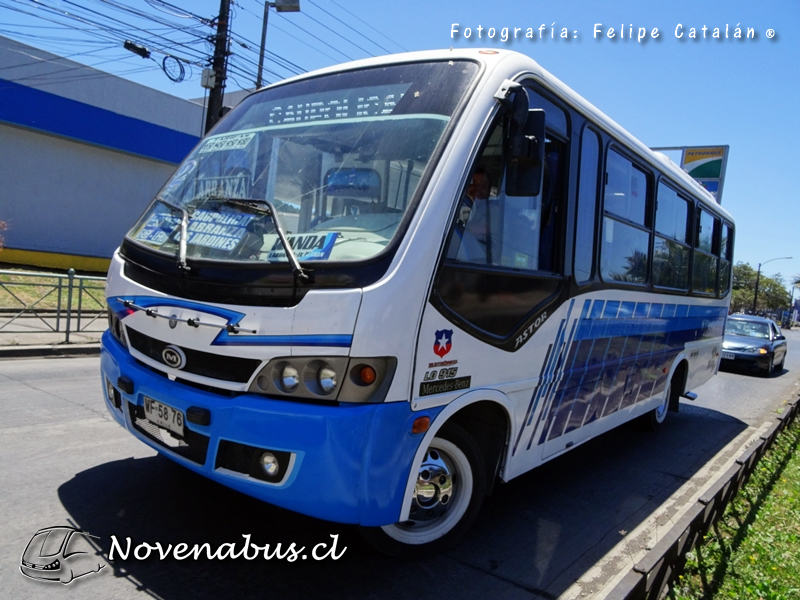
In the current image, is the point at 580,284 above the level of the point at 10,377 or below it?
above

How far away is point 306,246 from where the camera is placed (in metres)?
3.18

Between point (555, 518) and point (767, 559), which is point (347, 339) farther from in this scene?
point (767, 559)

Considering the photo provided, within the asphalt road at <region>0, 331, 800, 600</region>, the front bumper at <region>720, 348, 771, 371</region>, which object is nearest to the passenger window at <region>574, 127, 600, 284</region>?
the asphalt road at <region>0, 331, 800, 600</region>

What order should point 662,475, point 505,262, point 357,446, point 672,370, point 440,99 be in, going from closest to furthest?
point 357,446 < point 440,99 < point 505,262 < point 662,475 < point 672,370

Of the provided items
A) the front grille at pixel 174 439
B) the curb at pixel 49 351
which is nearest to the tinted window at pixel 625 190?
the front grille at pixel 174 439

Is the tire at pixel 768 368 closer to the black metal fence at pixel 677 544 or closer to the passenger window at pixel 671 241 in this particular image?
the passenger window at pixel 671 241

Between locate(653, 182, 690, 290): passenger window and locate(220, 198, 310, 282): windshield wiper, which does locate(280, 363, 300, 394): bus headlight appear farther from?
locate(653, 182, 690, 290): passenger window

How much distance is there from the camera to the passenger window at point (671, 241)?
6.45 metres

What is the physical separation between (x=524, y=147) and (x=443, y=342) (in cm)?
115

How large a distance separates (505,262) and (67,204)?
71.6ft

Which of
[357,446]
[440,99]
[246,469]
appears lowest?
[246,469]

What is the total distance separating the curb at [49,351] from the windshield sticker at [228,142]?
251 inches

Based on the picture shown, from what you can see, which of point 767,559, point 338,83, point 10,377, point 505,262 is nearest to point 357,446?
point 505,262

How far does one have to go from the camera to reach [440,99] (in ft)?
11.6
